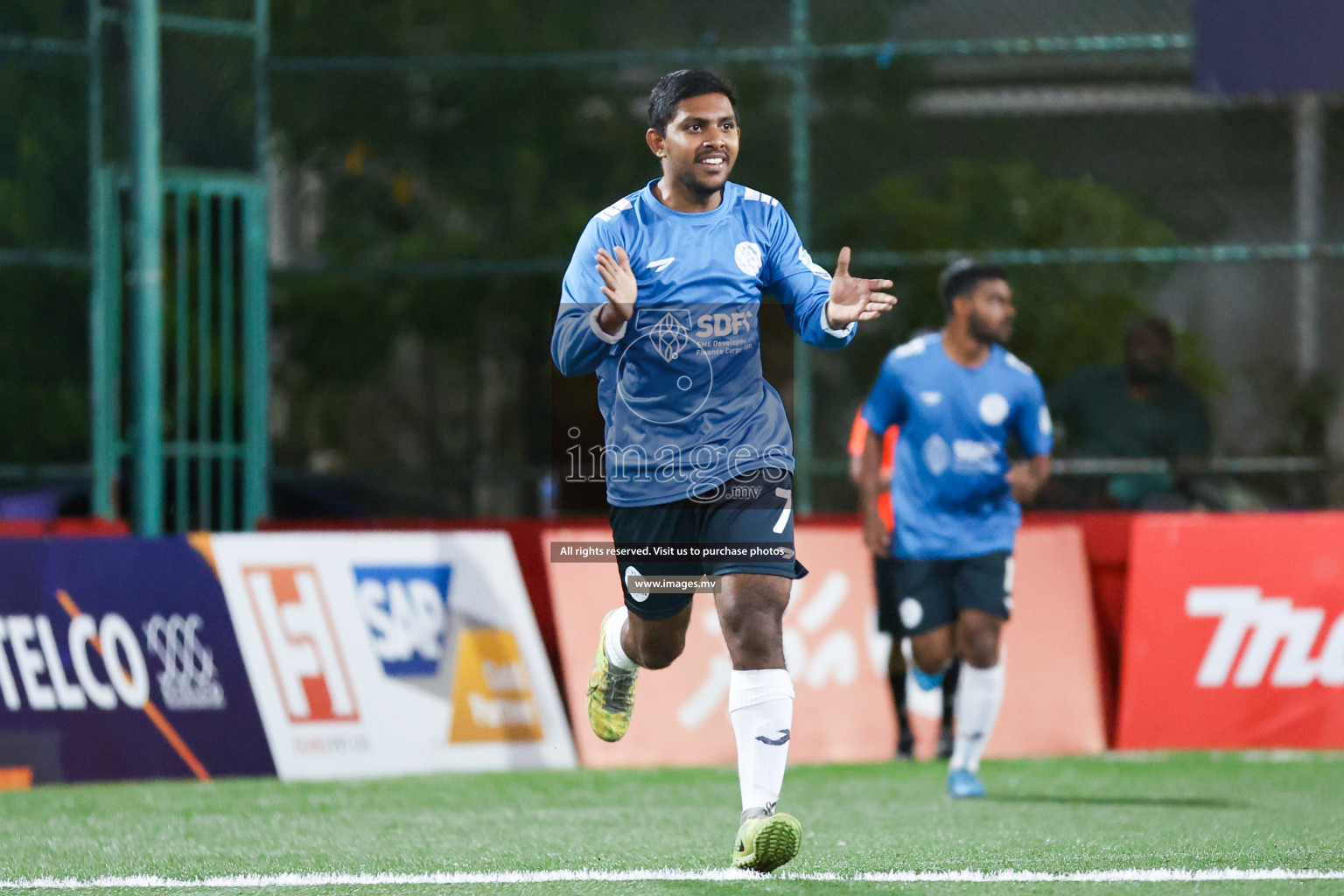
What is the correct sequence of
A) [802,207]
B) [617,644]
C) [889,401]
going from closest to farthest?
[617,644]
[889,401]
[802,207]

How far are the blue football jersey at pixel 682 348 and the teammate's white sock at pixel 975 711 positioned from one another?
2531 millimetres

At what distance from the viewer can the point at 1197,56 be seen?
11.1 metres

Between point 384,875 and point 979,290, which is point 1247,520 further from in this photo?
point 384,875

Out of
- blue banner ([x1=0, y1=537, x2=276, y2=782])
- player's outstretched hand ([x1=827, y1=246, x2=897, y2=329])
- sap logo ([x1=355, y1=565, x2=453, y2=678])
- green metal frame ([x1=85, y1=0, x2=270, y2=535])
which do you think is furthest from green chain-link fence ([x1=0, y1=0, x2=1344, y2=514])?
player's outstretched hand ([x1=827, y1=246, x2=897, y2=329])

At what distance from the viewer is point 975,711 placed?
24.8 ft

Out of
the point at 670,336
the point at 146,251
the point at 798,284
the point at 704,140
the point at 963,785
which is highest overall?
the point at 704,140

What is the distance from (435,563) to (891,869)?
13.4ft

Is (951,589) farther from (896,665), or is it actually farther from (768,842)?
(768,842)

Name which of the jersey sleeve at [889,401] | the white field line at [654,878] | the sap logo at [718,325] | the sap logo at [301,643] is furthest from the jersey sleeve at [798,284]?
the sap logo at [301,643]

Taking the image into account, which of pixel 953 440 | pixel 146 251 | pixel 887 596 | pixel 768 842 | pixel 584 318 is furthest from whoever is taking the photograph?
pixel 146 251

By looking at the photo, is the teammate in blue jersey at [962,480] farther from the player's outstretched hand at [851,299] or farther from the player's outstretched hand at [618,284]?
the player's outstretched hand at [618,284]

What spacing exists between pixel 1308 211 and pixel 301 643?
6659mm

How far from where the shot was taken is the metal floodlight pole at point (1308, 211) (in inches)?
445

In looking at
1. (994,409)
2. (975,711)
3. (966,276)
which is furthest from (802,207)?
(975,711)
